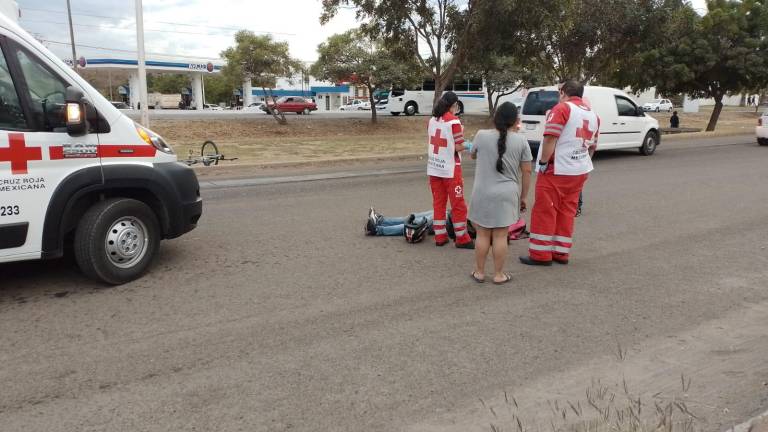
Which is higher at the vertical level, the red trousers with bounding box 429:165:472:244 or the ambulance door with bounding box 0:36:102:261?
the ambulance door with bounding box 0:36:102:261

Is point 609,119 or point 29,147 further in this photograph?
point 609,119

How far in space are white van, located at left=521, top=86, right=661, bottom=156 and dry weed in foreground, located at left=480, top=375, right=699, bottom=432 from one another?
1162cm

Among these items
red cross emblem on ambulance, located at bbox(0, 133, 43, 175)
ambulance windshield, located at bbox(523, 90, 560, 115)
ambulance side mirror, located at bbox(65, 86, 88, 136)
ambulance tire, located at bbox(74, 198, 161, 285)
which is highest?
ambulance windshield, located at bbox(523, 90, 560, 115)

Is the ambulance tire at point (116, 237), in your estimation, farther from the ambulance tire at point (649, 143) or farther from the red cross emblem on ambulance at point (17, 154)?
the ambulance tire at point (649, 143)

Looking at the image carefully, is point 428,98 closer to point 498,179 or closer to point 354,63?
point 354,63

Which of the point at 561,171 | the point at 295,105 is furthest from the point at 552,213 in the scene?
the point at 295,105

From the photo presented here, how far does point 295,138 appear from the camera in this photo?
2200 cm

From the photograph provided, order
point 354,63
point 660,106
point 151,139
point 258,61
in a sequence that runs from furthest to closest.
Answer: point 660,106 → point 354,63 → point 258,61 → point 151,139

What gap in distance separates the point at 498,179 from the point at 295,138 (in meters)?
17.7

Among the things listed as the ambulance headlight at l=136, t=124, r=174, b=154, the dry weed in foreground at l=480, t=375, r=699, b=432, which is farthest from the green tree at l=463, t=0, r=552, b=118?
the dry weed in foreground at l=480, t=375, r=699, b=432

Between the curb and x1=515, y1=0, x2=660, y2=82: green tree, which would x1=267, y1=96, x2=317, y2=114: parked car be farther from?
the curb

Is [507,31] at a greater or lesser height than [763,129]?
greater

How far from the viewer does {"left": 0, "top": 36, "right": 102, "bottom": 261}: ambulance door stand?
435cm

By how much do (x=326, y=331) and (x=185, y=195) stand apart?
6.96ft
